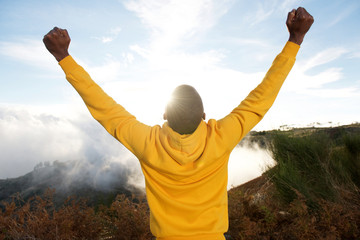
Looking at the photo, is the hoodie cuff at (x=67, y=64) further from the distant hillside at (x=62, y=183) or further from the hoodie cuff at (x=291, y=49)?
the distant hillside at (x=62, y=183)

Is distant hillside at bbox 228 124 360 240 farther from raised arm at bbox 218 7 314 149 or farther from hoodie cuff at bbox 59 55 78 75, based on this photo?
hoodie cuff at bbox 59 55 78 75

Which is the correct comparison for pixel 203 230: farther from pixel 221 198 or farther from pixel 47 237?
pixel 47 237

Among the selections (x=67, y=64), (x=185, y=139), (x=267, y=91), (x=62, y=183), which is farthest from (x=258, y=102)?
(x=62, y=183)

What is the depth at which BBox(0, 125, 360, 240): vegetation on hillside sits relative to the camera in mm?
3727

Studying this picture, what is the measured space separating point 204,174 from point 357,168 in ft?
20.4

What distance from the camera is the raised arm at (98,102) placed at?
150 cm

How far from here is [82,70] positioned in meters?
1.53

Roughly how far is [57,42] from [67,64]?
145 millimetres

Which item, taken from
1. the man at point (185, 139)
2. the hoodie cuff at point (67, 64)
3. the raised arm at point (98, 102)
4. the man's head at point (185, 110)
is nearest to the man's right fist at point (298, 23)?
Result: the man at point (185, 139)

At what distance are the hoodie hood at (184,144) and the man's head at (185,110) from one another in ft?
0.12

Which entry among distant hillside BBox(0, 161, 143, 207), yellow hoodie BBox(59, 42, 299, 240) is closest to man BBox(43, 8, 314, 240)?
yellow hoodie BBox(59, 42, 299, 240)

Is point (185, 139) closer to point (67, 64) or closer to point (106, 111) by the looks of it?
point (106, 111)

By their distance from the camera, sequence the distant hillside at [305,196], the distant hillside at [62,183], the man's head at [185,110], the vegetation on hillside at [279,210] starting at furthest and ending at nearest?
the distant hillside at [62,183]
the distant hillside at [305,196]
the vegetation on hillside at [279,210]
the man's head at [185,110]

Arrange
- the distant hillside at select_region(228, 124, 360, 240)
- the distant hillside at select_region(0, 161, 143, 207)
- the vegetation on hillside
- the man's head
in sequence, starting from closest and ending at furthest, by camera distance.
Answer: the man's head < the vegetation on hillside < the distant hillside at select_region(228, 124, 360, 240) < the distant hillside at select_region(0, 161, 143, 207)
